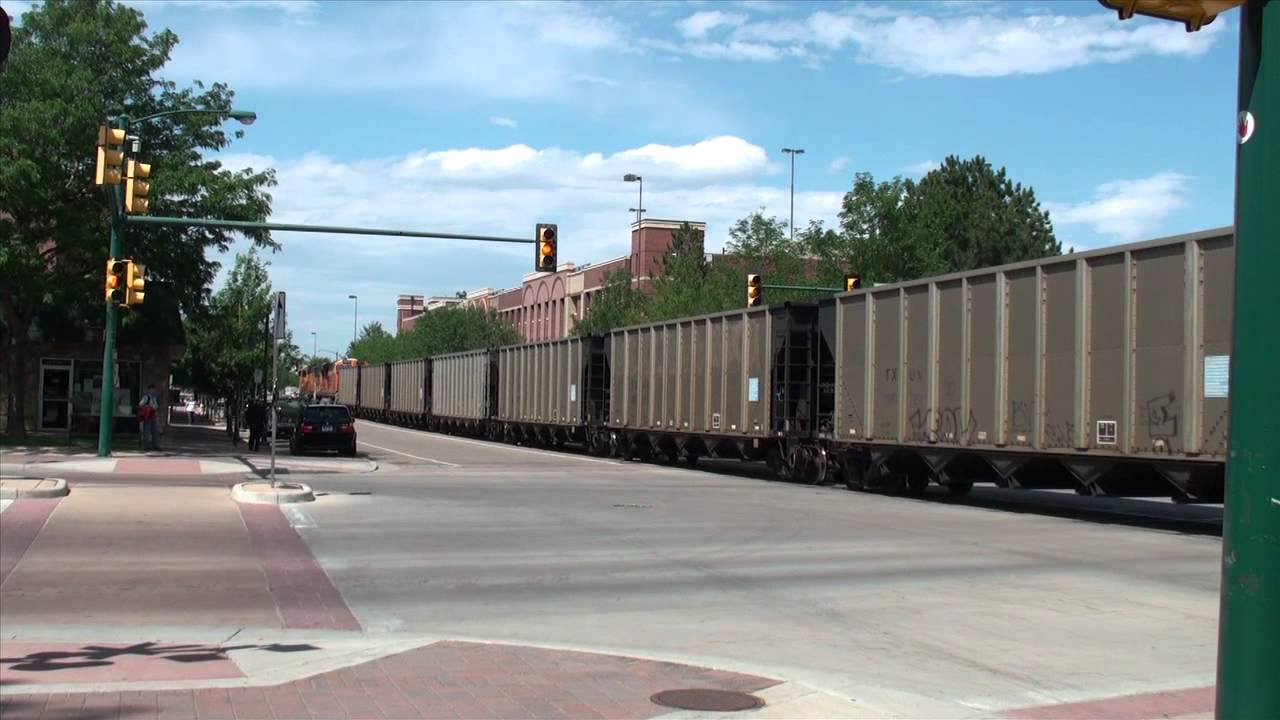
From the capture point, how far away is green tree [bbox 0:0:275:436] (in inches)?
1126

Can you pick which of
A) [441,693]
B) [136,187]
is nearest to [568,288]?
[136,187]

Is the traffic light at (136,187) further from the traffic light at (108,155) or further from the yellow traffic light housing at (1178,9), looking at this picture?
the yellow traffic light housing at (1178,9)

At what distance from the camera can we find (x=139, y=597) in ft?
33.1

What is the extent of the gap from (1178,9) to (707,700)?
447 centimetres

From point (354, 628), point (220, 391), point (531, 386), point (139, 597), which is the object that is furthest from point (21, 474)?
point (220, 391)

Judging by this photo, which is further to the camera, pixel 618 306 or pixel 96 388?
pixel 618 306

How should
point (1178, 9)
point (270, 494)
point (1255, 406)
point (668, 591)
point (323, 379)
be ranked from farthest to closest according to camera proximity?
1. point (323, 379)
2. point (270, 494)
3. point (668, 591)
4. point (1178, 9)
5. point (1255, 406)

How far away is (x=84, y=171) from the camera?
30.5m

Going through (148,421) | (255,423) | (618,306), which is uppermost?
(618,306)

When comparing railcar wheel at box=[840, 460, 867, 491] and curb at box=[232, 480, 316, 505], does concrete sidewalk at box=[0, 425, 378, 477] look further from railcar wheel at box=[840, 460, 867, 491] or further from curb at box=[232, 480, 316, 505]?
railcar wheel at box=[840, 460, 867, 491]

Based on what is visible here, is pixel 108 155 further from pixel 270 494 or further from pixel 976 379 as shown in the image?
pixel 976 379

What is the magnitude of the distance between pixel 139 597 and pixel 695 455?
2541cm

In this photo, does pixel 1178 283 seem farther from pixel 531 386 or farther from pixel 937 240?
pixel 937 240

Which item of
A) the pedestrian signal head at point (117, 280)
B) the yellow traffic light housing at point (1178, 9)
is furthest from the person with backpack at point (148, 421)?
the yellow traffic light housing at point (1178, 9)
